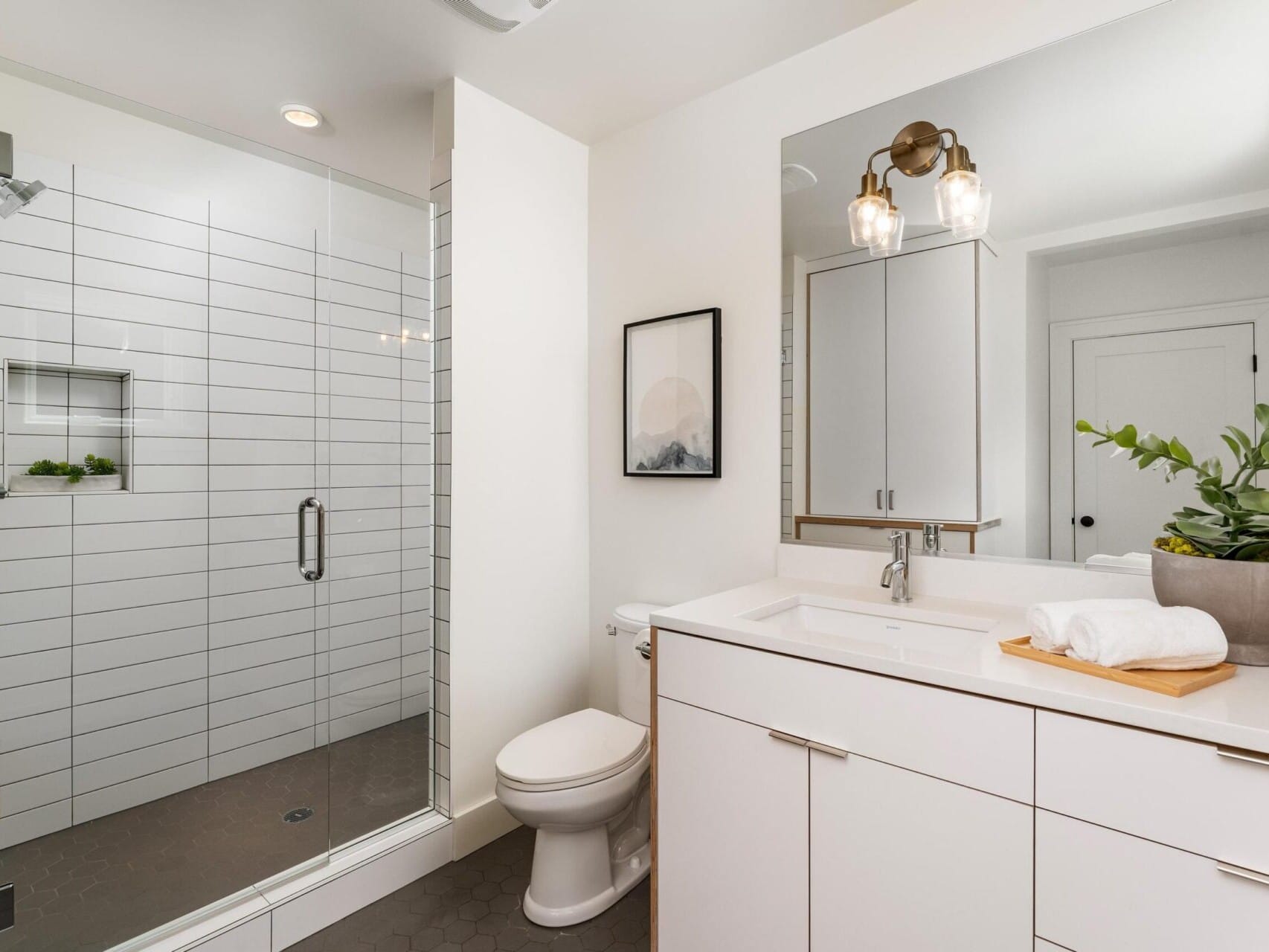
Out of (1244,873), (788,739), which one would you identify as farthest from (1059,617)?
(788,739)

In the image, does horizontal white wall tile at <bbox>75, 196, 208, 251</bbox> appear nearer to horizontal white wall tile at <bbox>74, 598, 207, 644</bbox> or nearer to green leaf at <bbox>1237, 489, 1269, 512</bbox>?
horizontal white wall tile at <bbox>74, 598, 207, 644</bbox>

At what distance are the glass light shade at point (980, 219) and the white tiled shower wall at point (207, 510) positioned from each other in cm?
157

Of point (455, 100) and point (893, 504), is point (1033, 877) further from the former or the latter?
point (455, 100)

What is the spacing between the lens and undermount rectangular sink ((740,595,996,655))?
4.68 feet

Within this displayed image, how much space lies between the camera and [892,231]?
1.74 metres

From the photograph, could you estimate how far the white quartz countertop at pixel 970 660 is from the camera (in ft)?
2.95

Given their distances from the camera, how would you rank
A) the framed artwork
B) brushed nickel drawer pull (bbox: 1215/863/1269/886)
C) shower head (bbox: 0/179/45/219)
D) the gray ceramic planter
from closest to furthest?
brushed nickel drawer pull (bbox: 1215/863/1269/886)
the gray ceramic planter
shower head (bbox: 0/179/45/219)
the framed artwork

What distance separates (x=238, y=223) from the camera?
175cm

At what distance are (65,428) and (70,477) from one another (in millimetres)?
113

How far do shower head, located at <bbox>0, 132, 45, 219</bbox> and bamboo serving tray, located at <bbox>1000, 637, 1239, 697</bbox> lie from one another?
226cm

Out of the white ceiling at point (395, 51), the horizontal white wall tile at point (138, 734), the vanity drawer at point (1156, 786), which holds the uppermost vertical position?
the white ceiling at point (395, 51)

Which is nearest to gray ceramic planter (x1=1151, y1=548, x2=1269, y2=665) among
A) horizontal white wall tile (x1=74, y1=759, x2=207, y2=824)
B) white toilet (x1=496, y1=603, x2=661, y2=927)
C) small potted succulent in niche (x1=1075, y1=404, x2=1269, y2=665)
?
small potted succulent in niche (x1=1075, y1=404, x2=1269, y2=665)

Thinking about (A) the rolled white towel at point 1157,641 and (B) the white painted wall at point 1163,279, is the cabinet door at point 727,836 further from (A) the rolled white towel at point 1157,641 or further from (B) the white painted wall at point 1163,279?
(B) the white painted wall at point 1163,279

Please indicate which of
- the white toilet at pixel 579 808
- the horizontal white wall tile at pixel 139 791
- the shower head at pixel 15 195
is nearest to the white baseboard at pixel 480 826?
the white toilet at pixel 579 808
